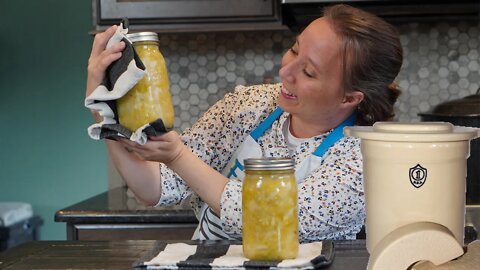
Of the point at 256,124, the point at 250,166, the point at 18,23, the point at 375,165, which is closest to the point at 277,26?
the point at 256,124

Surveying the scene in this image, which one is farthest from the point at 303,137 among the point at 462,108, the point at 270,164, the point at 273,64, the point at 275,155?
the point at 273,64

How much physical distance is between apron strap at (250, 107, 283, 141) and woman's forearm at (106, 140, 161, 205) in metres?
0.22

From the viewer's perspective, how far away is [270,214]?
45.9 inches

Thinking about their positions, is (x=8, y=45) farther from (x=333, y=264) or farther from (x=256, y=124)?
(x=333, y=264)

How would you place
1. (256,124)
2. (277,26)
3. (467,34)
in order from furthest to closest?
(467,34), (277,26), (256,124)

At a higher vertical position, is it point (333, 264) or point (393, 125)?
point (393, 125)

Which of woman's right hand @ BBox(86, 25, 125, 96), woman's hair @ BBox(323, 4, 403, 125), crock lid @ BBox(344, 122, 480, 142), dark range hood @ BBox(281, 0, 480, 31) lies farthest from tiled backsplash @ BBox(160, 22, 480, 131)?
crock lid @ BBox(344, 122, 480, 142)

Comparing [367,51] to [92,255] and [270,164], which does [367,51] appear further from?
[92,255]

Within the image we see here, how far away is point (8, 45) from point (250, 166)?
2.17m

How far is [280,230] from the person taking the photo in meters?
1.17

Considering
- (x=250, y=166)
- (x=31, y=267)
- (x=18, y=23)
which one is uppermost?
(x=18, y=23)

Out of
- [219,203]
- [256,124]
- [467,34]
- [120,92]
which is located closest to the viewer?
[120,92]

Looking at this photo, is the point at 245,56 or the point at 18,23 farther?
the point at 18,23

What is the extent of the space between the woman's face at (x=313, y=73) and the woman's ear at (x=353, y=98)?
23 mm
